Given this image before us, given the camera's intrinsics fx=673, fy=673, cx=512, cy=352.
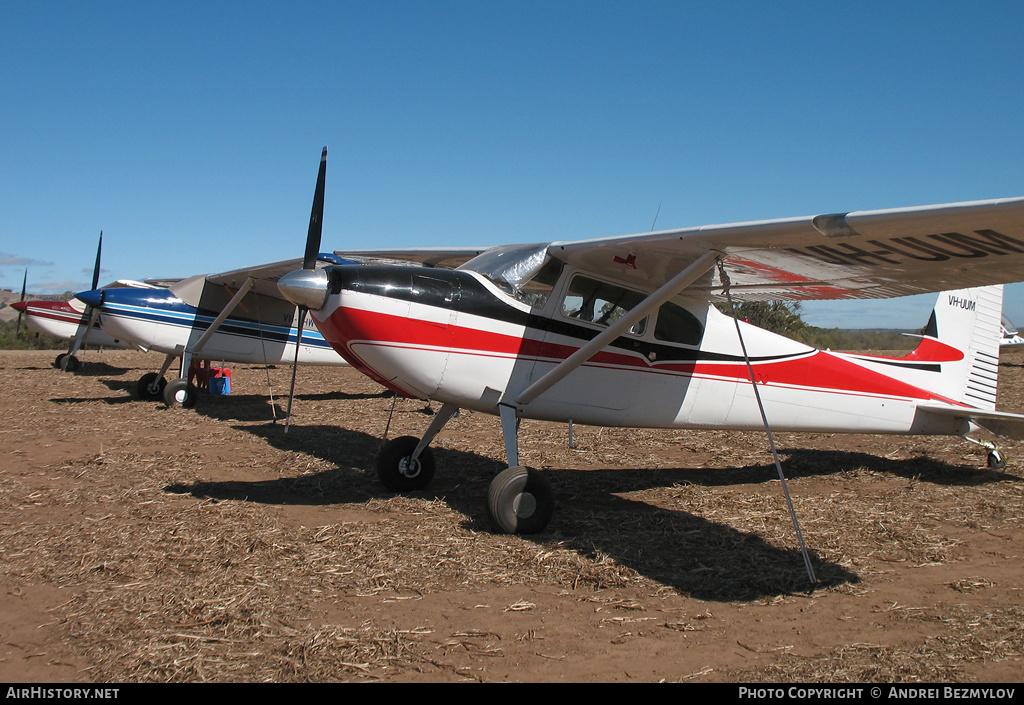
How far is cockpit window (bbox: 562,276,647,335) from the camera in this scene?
6.14 m

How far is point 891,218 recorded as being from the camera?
4.04 metres

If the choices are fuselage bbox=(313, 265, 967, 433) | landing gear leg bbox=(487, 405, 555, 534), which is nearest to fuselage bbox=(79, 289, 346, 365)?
fuselage bbox=(313, 265, 967, 433)

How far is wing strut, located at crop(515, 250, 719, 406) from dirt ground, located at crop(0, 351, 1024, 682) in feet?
3.97

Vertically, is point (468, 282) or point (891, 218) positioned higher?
point (891, 218)

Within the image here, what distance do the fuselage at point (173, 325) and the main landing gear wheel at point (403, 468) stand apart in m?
7.46

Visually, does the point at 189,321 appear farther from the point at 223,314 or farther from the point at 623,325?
the point at 623,325

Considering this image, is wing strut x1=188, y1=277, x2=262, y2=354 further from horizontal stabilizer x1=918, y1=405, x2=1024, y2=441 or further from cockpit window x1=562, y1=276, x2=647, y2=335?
horizontal stabilizer x1=918, y1=405, x2=1024, y2=441

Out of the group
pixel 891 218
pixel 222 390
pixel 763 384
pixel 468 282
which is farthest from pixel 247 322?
pixel 891 218

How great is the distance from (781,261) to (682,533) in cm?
236

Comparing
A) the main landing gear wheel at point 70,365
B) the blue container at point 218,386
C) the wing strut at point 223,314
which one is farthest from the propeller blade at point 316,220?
the main landing gear wheel at point 70,365

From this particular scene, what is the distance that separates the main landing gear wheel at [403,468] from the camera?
689cm

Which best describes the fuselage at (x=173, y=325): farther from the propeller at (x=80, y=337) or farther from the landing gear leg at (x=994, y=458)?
the landing gear leg at (x=994, y=458)

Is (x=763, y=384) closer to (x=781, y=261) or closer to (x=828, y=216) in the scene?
(x=781, y=261)

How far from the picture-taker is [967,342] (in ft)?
27.5
